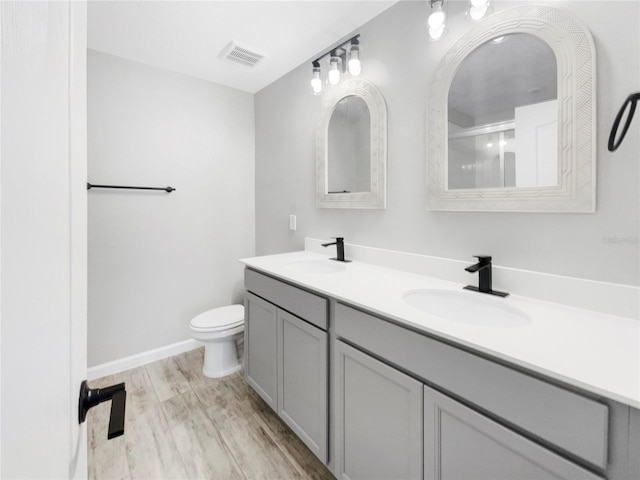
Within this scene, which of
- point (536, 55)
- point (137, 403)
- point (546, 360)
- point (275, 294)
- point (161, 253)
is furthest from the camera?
point (161, 253)

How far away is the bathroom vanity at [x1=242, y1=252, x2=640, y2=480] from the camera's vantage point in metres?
0.63

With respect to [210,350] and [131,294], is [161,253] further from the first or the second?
[210,350]

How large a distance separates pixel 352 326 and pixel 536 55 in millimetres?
1259

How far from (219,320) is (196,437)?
29.6 inches

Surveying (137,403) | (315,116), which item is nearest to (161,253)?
(137,403)

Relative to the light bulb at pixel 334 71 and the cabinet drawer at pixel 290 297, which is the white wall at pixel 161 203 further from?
the light bulb at pixel 334 71

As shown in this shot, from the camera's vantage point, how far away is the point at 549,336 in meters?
0.81

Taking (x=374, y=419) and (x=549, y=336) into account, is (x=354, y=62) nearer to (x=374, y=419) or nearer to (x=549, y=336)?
(x=549, y=336)

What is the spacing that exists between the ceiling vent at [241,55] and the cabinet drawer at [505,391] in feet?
6.57

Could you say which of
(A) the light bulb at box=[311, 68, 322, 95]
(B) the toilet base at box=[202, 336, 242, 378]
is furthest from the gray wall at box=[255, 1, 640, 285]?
(B) the toilet base at box=[202, 336, 242, 378]

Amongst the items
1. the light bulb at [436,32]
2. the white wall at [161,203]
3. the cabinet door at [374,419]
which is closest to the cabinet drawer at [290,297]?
the cabinet door at [374,419]

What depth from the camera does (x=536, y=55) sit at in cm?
110

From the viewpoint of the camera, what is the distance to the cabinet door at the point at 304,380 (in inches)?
50.1

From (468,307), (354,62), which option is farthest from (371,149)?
(468,307)
